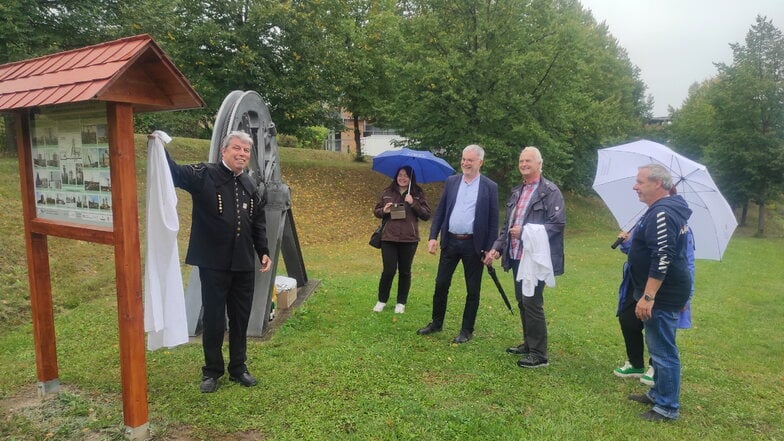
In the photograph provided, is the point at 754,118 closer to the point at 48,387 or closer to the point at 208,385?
the point at 208,385

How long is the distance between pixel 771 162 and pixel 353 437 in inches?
1048

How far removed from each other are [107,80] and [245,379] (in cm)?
248

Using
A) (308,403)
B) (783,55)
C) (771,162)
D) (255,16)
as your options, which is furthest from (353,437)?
(783,55)

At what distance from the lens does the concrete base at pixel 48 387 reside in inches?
153

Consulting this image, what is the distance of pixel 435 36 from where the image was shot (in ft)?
60.2

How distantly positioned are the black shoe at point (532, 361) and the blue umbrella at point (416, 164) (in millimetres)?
2364

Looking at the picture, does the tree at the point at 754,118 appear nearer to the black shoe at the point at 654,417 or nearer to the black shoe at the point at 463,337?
the black shoe at the point at 463,337

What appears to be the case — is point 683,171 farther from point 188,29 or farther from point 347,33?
point 347,33

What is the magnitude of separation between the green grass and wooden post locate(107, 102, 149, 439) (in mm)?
295

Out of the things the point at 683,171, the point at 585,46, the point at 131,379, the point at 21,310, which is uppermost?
the point at 585,46

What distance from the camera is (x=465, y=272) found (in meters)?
5.20

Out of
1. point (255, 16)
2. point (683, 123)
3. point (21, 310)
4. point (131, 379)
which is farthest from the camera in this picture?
point (683, 123)

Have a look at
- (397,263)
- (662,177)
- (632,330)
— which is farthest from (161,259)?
(632,330)

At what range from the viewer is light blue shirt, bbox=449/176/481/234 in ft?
16.6
